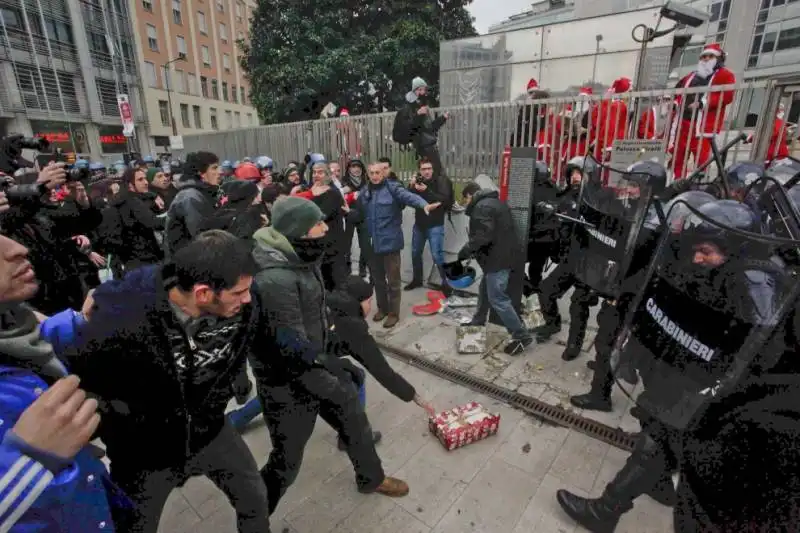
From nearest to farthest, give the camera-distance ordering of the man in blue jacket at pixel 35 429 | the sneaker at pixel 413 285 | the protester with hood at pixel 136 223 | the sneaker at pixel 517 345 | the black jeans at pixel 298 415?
the man in blue jacket at pixel 35 429
the black jeans at pixel 298 415
the sneaker at pixel 517 345
the protester with hood at pixel 136 223
the sneaker at pixel 413 285

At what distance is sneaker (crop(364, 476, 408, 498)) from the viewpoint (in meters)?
2.58

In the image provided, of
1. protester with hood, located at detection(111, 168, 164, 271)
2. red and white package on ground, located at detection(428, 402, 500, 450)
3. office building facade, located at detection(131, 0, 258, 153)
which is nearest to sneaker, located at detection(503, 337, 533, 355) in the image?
red and white package on ground, located at detection(428, 402, 500, 450)

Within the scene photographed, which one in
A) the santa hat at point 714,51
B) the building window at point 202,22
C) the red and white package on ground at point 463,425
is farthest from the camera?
the building window at point 202,22

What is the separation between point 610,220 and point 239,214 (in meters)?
3.04

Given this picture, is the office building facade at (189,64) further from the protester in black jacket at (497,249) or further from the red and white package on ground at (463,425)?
the red and white package on ground at (463,425)

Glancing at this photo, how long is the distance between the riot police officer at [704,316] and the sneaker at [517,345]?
2.76 metres

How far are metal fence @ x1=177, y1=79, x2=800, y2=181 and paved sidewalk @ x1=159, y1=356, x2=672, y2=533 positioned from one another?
3.21m

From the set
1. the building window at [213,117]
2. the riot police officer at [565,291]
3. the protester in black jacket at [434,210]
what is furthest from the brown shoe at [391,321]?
the building window at [213,117]

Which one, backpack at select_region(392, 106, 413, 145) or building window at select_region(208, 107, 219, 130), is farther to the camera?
building window at select_region(208, 107, 219, 130)

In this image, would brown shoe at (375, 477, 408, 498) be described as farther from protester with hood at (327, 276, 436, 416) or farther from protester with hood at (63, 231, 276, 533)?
protester with hood at (63, 231, 276, 533)

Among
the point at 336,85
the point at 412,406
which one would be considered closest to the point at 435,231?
the point at 412,406

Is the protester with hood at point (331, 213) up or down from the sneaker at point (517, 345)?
up

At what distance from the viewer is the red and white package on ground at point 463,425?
9.68ft

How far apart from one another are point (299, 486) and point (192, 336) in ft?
5.32
